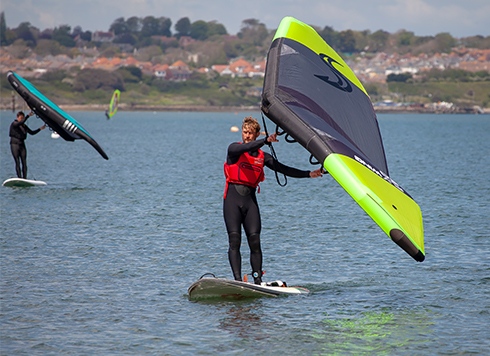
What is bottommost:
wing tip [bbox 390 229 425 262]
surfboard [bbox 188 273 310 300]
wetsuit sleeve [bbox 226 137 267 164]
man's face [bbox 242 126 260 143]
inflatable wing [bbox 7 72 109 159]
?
surfboard [bbox 188 273 310 300]

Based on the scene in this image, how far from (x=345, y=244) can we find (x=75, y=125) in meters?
8.76

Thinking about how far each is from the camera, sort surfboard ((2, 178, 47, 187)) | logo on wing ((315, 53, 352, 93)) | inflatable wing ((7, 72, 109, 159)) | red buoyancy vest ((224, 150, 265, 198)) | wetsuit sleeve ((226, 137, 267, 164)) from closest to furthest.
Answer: wetsuit sleeve ((226, 137, 267, 164)) → red buoyancy vest ((224, 150, 265, 198)) → logo on wing ((315, 53, 352, 93)) → inflatable wing ((7, 72, 109, 159)) → surfboard ((2, 178, 47, 187))

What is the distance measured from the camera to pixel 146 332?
7.35 meters

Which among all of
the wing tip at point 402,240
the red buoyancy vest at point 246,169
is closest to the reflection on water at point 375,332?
the wing tip at point 402,240

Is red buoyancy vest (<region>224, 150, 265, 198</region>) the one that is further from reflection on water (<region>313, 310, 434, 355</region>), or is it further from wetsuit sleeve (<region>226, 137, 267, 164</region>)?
reflection on water (<region>313, 310, 434, 355</region>)

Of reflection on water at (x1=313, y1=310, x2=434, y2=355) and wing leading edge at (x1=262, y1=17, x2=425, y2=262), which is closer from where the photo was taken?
wing leading edge at (x1=262, y1=17, x2=425, y2=262)

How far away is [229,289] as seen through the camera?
8281 millimetres

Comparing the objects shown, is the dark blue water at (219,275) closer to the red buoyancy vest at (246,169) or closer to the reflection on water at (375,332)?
the reflection on water at (375,332)

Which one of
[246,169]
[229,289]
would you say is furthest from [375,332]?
[246,169]

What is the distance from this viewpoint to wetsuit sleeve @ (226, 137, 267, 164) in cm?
741

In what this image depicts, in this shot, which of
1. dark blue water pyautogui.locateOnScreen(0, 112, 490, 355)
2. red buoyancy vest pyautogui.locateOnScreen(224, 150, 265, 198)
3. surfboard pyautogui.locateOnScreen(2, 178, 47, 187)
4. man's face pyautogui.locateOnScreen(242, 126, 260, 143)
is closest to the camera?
dark blue water pyautogui.locateOnScreen(0, 112, 490, 355)

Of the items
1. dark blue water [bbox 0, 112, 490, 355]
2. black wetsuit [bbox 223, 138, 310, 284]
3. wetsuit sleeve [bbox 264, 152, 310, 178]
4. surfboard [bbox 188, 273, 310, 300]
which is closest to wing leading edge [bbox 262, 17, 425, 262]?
wetsuit sleeve [bbox 264, 152, 310, 178]

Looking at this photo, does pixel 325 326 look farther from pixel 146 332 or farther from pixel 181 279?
pixel 181 279

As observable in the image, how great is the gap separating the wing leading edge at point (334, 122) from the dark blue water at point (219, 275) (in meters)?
1.55
